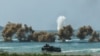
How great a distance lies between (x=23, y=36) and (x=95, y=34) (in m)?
26.5

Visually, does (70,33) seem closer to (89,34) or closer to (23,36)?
(89,34)

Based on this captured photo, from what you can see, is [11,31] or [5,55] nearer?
[5,55]

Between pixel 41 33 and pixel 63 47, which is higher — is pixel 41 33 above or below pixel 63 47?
above

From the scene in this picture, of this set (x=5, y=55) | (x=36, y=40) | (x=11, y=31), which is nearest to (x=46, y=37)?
(x=36, y=40)

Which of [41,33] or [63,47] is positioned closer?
[63,47]

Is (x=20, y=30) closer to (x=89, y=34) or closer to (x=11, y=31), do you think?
(x=11, y=31)

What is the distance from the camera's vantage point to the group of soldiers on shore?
150000mm

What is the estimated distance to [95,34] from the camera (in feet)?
497

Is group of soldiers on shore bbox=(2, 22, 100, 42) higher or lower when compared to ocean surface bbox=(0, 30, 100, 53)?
higher

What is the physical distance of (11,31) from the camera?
15762 centimetres

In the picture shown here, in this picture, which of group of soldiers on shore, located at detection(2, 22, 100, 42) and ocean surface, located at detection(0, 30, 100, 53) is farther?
group of soldiers on shore, located at detection(2, 22, 100, 42)

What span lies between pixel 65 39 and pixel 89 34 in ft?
35.9

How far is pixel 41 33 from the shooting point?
155000mm

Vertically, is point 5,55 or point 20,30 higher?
point 20,30
